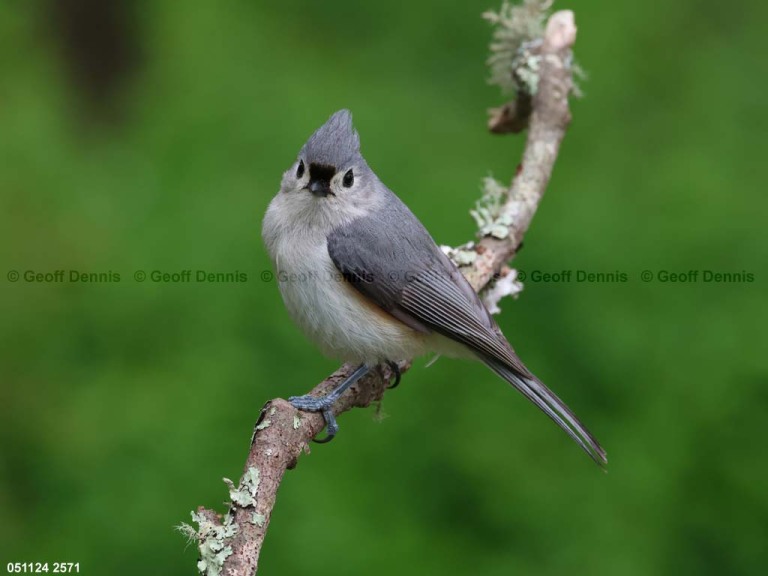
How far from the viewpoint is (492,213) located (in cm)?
322

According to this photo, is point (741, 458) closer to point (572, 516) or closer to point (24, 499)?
point (572, 516)

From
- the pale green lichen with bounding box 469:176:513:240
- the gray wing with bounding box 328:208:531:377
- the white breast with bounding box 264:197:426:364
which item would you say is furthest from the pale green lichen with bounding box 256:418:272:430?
the pale green lichen with bounding box 469:176:513:240

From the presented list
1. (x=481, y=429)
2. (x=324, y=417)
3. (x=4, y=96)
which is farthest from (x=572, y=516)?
(x=4, y=96)

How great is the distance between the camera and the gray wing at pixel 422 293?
261cm

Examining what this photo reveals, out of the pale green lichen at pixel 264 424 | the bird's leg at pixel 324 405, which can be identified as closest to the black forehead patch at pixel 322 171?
the bird's leg at pixel 324 405

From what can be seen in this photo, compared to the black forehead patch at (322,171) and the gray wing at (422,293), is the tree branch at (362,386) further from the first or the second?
the black forehead patch at (322,171)

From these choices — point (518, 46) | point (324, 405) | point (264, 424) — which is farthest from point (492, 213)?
point (264, 424)

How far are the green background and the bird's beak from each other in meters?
0.95

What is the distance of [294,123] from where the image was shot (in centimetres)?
390

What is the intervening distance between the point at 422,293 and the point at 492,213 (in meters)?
0.65

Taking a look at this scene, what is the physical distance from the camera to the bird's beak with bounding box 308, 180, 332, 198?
2.61m

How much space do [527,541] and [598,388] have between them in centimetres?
59

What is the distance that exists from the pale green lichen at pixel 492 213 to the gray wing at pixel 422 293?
42 centimetres

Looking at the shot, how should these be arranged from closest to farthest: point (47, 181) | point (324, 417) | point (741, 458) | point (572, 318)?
point (324, 417) → point (741, 458) → point (572, 318) → point (47, 181)
